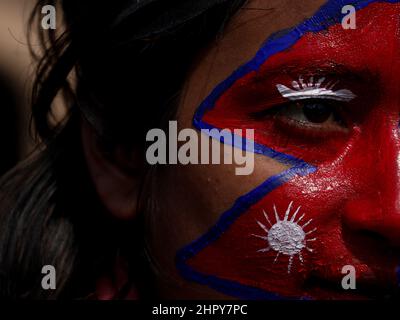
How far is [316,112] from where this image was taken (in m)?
1.49

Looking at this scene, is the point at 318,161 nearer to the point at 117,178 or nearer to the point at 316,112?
the point at 316,112

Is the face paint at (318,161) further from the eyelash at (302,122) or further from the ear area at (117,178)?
the ear area at (117,178)

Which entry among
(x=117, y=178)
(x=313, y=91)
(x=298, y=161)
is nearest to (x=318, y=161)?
(x=298, y=161)

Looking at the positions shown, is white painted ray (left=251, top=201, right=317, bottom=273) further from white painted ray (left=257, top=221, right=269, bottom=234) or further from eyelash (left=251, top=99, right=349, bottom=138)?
eyelash (left=251, top=99, right=349, bottom=138)

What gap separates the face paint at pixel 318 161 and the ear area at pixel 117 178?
276 millimetres

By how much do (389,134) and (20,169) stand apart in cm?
110

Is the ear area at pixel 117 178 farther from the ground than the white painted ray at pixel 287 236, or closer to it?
farther from the ground

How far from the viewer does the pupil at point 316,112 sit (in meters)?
1.48

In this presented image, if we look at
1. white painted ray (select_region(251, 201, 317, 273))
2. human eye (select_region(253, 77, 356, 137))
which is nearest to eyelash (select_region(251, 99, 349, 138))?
human eye (select_region(253, 77, 356, 137))

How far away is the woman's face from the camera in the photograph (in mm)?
1390

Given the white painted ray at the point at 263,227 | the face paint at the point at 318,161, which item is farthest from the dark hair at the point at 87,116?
the white painted ray at the point at 263,227

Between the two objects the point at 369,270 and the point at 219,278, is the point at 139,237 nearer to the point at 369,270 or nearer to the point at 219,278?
the point at 219,278

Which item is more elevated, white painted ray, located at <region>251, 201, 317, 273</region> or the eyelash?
the eyelash
